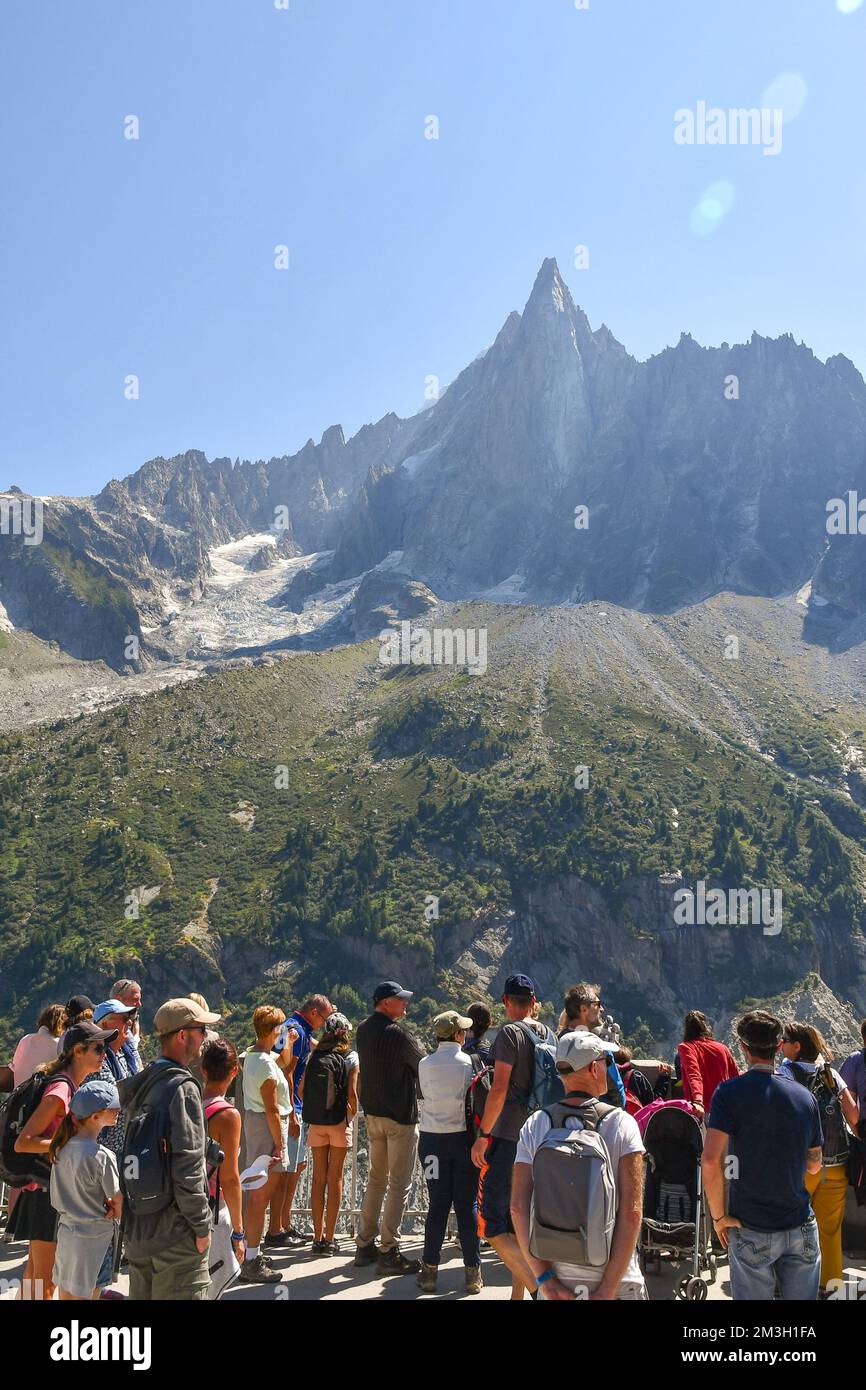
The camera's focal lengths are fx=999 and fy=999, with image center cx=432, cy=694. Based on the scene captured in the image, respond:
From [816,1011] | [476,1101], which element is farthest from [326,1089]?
[816,1011]

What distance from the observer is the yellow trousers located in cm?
930

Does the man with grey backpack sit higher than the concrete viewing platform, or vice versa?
the man with grey backpack

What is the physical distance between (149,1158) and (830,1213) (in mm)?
6498

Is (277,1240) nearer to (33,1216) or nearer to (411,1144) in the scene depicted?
(411,1144)

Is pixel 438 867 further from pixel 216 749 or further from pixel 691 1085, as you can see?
pixel 691 1085

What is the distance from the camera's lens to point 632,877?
115500mm

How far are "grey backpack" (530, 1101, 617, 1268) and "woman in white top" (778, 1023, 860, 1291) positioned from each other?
3804 mm

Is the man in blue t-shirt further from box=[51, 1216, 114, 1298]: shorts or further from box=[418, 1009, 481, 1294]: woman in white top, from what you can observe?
box=[51, 1216, 114, 1298]: shorts

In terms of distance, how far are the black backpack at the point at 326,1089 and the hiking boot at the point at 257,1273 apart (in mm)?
1525

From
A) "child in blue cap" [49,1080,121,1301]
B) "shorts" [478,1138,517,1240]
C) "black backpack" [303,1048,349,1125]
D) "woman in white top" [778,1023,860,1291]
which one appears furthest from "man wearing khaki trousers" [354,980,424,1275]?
"woman in white top" [778,1023,860,1291]

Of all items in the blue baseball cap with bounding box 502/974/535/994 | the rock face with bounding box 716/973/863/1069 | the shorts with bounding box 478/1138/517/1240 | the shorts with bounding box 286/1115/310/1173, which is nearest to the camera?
the shorts with bounding box 478/1138/517/1240

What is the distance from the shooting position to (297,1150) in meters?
11.9

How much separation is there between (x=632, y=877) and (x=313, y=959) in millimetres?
37651
